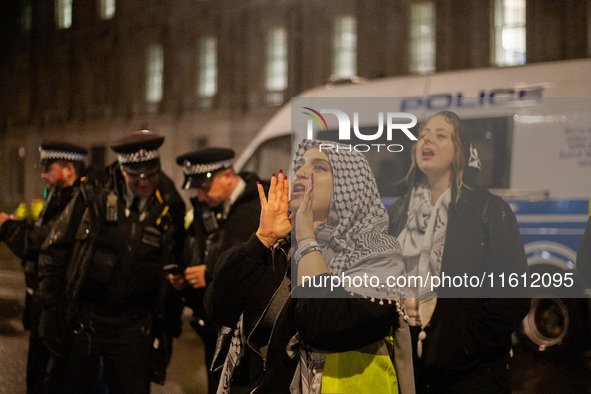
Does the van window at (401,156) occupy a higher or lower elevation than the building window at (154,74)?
lower

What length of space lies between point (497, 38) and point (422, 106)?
14212 mm

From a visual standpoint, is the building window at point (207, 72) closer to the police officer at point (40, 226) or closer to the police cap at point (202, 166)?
the police officer at point (40, 226)

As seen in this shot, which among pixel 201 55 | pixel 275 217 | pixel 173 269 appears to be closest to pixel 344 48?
pixel 201 55

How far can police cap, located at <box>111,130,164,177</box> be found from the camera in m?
A: 3.87

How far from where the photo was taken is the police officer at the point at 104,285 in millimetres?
3639

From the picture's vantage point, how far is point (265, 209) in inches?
91.1

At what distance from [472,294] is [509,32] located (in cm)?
1868

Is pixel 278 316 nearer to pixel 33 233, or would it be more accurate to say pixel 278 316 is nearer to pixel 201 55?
pixel 33 233

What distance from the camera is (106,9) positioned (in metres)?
28.3

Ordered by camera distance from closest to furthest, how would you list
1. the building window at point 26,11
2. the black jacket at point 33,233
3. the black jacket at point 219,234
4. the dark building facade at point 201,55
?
the black jacket at point 219,234 < the black jacket at point 33,233 < the building window at point 26,11 < the dark building facade at point 201,55

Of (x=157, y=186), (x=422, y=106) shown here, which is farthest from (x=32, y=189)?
(x=157, y=186)

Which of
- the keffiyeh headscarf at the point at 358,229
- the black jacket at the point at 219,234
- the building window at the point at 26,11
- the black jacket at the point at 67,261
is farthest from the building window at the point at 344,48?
the keffiyeh headscarf at the point at 358,229

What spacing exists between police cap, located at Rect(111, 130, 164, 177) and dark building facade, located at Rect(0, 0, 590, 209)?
14950 mm

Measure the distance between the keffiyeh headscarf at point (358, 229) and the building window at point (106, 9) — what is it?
27902 mm
